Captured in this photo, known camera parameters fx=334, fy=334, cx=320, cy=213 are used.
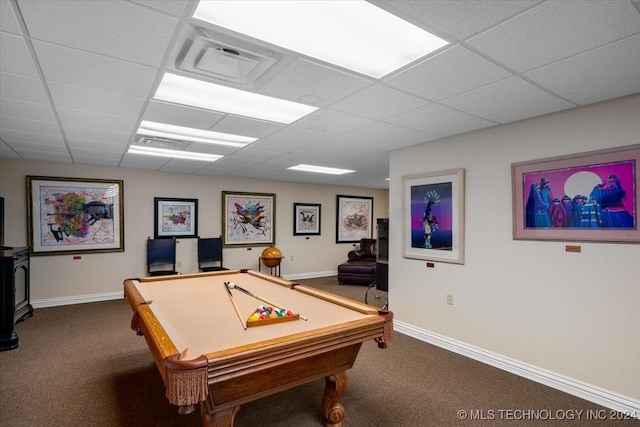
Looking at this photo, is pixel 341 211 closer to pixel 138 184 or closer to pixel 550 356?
pixel 138 184

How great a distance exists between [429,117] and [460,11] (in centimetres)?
150

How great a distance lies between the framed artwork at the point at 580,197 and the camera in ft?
7.80

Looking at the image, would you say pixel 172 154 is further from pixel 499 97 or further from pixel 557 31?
pixel 557 31

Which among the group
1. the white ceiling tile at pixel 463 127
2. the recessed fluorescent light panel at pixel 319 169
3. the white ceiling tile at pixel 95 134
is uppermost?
the white ceiling tile at pixel 95 134

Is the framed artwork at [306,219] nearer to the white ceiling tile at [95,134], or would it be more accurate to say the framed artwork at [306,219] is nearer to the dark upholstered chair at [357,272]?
the dark upholstered chair at [357,272]

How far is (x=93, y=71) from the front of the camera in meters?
2.01

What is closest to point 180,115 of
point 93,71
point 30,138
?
point 93,71

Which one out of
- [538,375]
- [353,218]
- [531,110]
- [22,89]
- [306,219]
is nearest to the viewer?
[22,89]

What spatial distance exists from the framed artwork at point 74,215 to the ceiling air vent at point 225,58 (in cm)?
449

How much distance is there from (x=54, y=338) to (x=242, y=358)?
3.59m

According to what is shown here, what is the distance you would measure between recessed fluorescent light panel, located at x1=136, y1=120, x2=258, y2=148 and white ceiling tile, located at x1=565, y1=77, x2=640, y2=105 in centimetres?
293

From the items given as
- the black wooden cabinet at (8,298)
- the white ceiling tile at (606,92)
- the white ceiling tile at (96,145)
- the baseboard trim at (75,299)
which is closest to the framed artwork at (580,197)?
the white ceiling tile at (606,92)

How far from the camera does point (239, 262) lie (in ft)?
22.5

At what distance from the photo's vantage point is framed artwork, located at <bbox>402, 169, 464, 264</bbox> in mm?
3480
